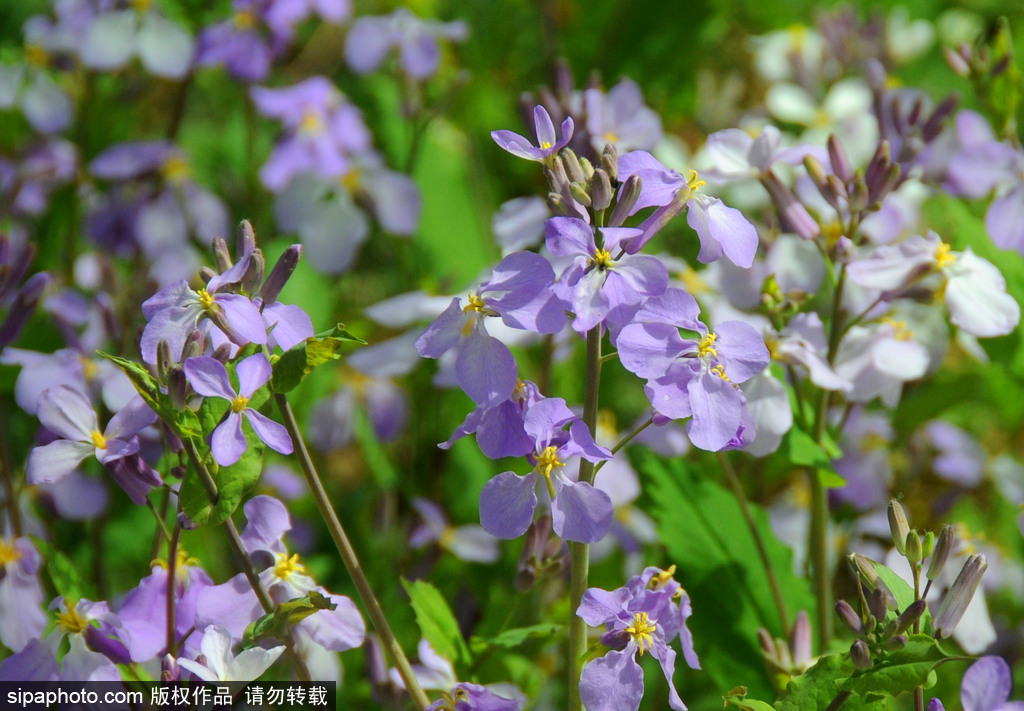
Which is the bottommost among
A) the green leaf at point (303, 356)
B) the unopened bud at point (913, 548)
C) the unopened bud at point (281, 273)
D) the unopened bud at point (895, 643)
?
the unopened bud at point (895, 643)

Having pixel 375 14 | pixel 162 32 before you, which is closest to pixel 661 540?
pixel 162 32

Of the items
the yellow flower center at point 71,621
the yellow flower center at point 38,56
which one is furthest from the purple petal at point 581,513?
the yellow flower center at point 38,56

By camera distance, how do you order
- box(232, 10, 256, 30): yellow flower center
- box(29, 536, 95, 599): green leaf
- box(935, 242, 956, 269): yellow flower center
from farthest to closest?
1. box(232, 10, 256, 30): yellow flower center
2. box(935, 242, 956, 269): yellow flower center
3. box(29, 536, 95, 599): green leaf

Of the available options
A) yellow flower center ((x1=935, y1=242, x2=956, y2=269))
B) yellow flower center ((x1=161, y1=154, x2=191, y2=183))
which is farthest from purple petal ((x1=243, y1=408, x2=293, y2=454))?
yellow flower center ((x1=161, y1=154, x2=191, y2=183))

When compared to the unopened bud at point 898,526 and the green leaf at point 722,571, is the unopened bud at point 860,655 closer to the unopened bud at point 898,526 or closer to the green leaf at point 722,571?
the unopened bud at point 898,526

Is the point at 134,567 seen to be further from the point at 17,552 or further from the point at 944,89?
the point at 944,89

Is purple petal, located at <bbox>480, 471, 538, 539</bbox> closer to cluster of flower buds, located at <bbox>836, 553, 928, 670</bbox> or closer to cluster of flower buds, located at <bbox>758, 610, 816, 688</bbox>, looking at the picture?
cluster of flower buds, located at <bbox>836, 553, 928, 670</bbox>

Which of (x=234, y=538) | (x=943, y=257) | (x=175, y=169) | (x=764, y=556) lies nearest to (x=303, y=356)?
(x=234, y=538)
